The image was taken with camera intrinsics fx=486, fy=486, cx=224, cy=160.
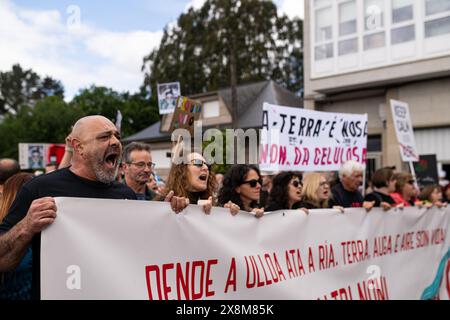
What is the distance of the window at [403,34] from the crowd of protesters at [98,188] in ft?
37.3

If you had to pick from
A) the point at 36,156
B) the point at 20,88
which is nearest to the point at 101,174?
the point at 36,156

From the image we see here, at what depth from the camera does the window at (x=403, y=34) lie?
14.7 m

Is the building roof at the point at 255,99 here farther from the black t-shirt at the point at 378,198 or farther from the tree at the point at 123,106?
the black t-shirt at the point at 378,198

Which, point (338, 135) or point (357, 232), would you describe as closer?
point (357, 232)

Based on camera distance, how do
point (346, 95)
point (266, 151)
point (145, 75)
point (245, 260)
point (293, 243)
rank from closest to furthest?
point (245, 260) → point (293, 243) → point (266, 151) → point (346, 95) → point (145, 75)

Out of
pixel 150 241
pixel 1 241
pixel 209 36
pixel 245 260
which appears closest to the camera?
pixel 1 241

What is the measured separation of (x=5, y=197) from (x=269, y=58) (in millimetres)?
29492

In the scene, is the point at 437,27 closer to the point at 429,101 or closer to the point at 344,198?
the point at 429,101

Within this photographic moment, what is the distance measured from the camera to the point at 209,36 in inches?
1174

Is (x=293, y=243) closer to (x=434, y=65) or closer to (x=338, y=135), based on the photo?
(x=338, y=135)

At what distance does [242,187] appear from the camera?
381 centimetres

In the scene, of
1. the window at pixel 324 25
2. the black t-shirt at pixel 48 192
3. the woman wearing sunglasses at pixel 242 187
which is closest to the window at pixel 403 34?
the window at pixel 324 25

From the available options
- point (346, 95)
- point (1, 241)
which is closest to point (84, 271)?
point (1, 241)

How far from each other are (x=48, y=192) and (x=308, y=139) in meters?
4.03
